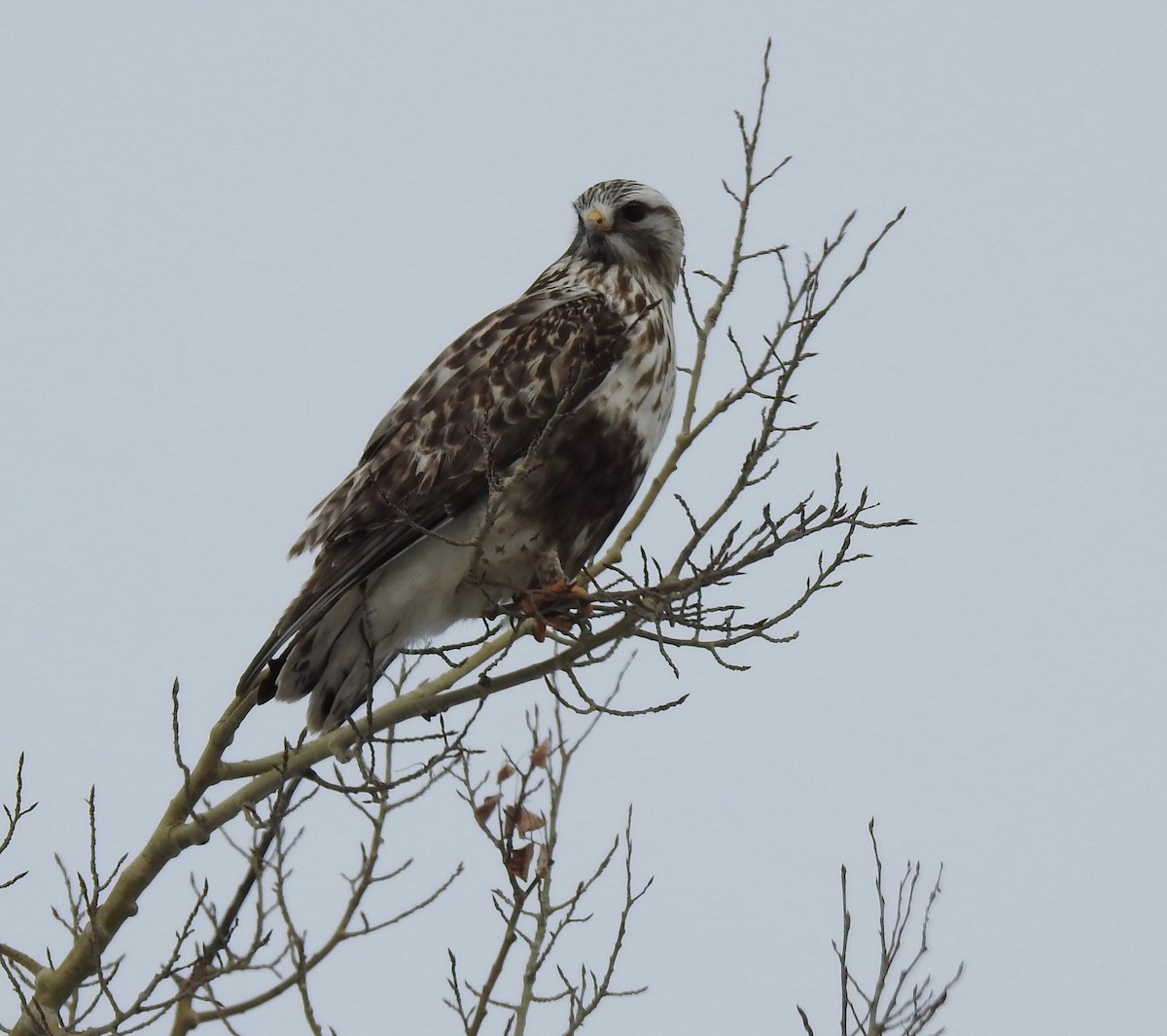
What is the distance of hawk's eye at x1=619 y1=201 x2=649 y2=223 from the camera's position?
6.16m

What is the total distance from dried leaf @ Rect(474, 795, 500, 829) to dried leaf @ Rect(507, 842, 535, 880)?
0.17 metres

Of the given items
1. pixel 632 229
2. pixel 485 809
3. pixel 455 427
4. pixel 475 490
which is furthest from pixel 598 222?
pixel 485 809

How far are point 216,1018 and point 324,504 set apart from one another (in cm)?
195

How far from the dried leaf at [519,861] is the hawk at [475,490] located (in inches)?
34.4

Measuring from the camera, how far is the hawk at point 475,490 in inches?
201

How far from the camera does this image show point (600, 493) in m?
5.24

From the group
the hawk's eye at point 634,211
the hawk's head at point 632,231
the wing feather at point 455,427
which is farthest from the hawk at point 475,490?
the hawk's eye at point 634,211

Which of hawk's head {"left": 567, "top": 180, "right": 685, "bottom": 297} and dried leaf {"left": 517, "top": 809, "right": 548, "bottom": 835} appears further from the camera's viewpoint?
hawk's head {"left": 567, "top": 180, "right": 685, "bottom": 297}

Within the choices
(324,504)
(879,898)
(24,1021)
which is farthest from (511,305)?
(24,1021)

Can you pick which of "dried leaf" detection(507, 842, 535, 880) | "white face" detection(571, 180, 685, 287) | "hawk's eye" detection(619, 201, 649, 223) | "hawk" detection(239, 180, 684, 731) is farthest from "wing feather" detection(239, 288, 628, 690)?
"dried leaf" detection(507, 842, 535, 880)

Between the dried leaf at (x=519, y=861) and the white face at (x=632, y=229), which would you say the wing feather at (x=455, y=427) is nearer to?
the white face at (x=632, y=229)

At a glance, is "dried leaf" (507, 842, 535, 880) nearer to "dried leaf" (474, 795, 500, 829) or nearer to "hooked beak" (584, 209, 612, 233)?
"dried leaf" (474, 795, 500, 829)

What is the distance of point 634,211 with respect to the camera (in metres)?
6.18

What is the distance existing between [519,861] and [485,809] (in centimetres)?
28
